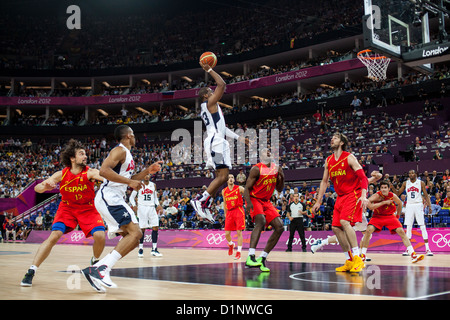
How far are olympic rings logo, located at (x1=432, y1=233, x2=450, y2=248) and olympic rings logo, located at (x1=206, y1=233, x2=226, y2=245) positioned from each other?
8.14 m

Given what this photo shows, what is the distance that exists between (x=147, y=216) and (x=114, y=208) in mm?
8135

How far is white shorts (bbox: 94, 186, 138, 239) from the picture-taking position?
6.24 meters

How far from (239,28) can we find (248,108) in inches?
438

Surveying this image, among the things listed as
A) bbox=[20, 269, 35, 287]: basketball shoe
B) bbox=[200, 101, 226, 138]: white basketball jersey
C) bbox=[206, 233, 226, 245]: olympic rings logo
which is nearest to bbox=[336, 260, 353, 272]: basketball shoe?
bbox=[200, 101, 226, 138]: white basketball jersey

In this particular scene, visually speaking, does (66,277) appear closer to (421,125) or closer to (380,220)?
(380,220)

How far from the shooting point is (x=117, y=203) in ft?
20.6

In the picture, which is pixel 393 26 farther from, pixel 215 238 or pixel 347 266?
pixel 215 238

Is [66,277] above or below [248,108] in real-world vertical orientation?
below

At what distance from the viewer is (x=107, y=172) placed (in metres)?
5.91

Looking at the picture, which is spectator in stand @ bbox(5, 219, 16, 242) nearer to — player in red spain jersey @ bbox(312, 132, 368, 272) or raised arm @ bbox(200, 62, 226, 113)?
raised arm @ bbox(200, 62, 226, 113)

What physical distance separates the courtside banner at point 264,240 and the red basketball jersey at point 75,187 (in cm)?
1149

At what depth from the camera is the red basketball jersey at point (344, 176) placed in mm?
8359

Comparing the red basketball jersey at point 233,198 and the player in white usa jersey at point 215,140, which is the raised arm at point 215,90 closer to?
the player in white usa jersey at point 215,140
